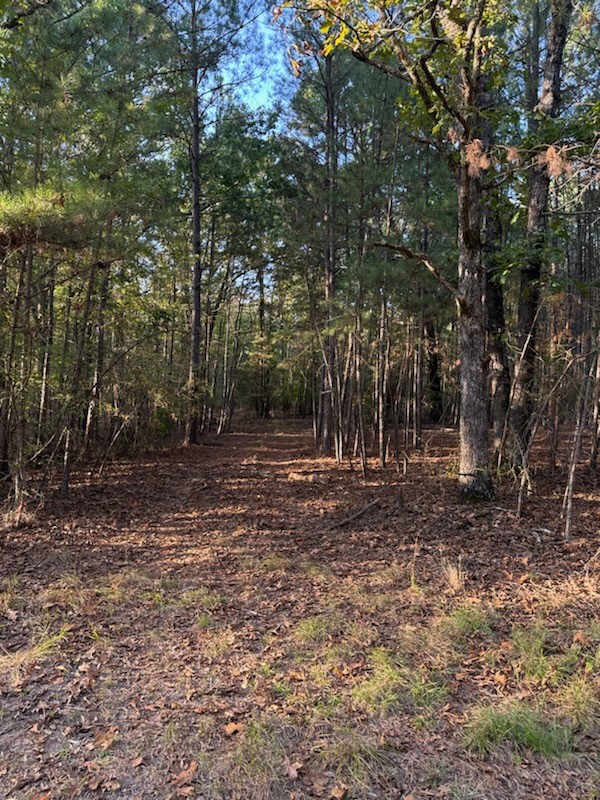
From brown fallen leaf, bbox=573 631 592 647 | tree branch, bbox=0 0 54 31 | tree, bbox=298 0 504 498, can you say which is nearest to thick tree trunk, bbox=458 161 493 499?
tree, bbox=298 0 504 498

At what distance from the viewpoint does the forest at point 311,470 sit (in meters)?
2.60

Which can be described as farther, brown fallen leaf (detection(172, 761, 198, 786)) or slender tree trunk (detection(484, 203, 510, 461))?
slender tree trunk (detection(484, 203, 510, 461))

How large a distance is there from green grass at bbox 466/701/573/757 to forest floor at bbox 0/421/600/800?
0.01m

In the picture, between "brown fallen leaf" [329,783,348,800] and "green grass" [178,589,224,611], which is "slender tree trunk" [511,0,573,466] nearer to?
"green grass" [178,589,224,611]

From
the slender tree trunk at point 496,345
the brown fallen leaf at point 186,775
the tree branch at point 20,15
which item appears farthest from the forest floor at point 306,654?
the tree branch at point 20,15

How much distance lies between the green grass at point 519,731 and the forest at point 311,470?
0.6 inches

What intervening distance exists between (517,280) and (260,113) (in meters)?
8.53

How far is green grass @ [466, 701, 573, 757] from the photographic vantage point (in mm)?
2439

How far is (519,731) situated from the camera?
8.29 ft

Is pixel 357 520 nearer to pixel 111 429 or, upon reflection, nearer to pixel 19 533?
pixel 19 533

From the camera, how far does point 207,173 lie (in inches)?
564

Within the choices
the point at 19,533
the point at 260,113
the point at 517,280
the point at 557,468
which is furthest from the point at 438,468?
the point at 260,113

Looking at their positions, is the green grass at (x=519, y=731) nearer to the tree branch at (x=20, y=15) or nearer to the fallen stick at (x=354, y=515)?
the fallen stick at (x=354, y=515)

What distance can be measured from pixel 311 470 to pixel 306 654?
254 inches
